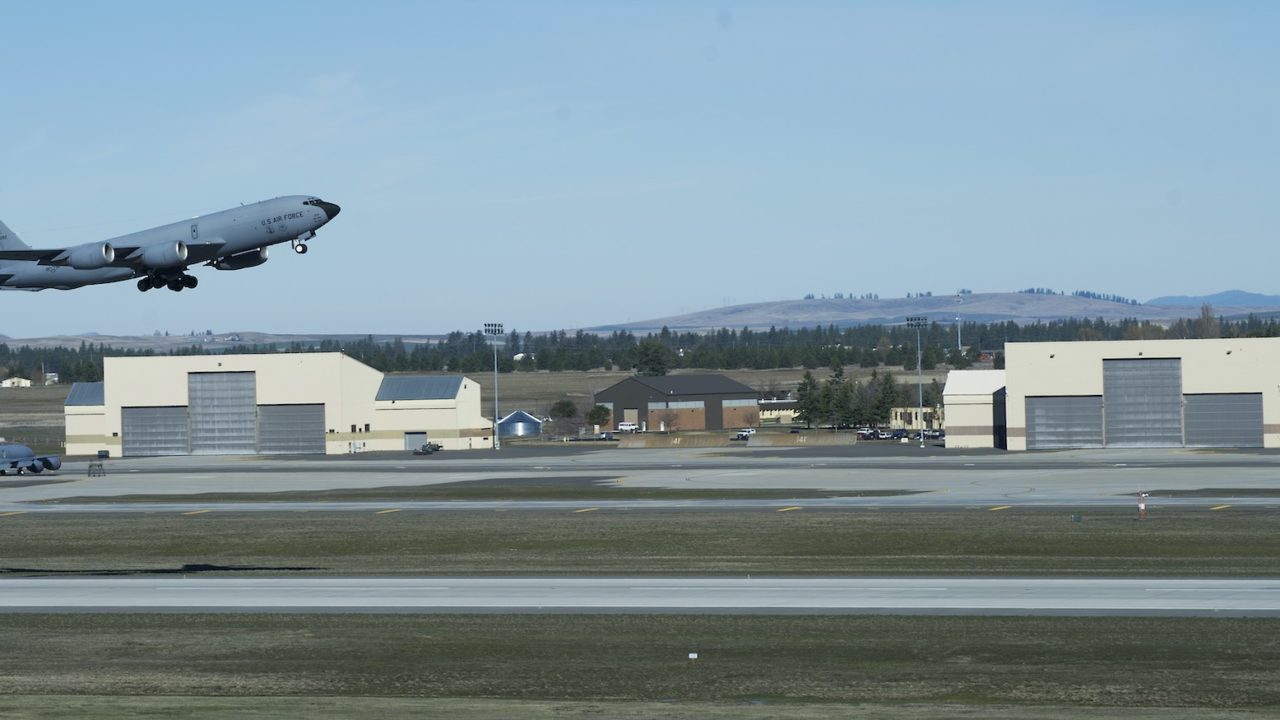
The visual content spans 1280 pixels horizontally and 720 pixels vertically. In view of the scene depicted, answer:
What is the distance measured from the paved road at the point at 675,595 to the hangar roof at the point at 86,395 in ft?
384

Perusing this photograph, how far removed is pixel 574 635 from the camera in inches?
1507

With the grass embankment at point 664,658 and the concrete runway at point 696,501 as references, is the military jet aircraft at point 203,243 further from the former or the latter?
the grass embankment at point 664,658

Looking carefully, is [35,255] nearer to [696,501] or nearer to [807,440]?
[696,501]

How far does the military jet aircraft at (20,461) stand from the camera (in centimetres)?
11706

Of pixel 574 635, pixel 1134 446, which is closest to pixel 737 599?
pixel 574 635

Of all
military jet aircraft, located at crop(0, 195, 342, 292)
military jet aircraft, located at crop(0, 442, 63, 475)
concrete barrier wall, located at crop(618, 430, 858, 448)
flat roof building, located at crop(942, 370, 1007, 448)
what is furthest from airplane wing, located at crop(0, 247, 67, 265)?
concrete barrier wall, located at crop(618, 430, 858, 448)

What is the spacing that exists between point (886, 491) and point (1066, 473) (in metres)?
19.8

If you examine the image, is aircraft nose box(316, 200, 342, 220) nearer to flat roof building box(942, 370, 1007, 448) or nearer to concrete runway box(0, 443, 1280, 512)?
concrete runway box(0, 443, 1280, 512)

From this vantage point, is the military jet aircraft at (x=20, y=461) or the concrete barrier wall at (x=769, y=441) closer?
the military jet aircraft at (x=20, y=461)

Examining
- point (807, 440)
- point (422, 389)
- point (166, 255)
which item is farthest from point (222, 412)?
point (166, 255)

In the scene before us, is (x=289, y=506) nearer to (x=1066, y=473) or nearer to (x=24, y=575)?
(x=24, y=575)

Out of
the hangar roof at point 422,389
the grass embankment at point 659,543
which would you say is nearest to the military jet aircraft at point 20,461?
the hangar roof at point 422,389

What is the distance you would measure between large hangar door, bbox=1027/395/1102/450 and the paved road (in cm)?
9227

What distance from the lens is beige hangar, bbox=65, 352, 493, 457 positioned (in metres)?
155
